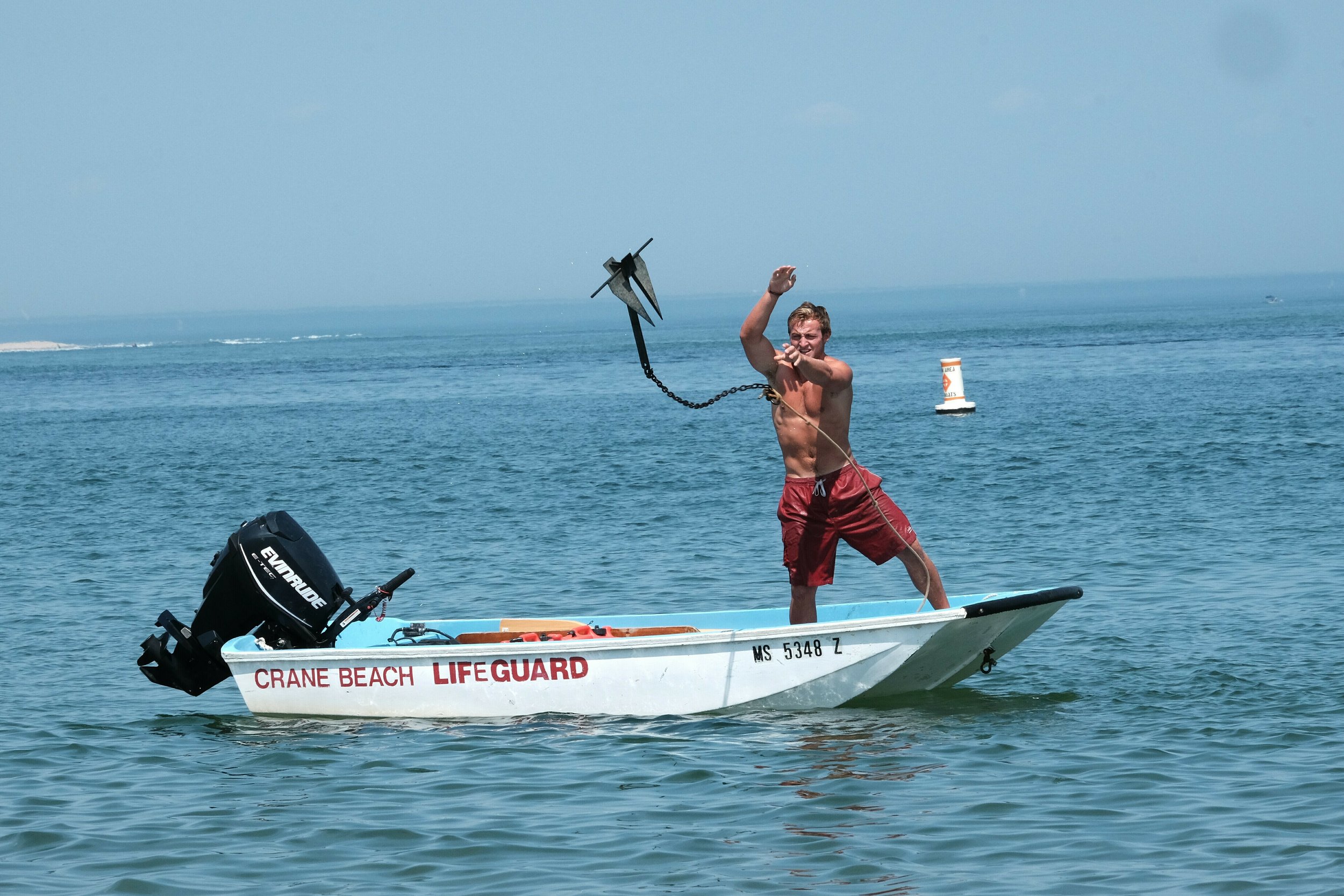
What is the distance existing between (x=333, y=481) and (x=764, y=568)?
12766mm

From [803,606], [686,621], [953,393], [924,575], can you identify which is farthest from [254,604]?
[953,393]

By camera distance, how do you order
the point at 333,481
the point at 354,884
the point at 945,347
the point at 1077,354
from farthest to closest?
the point at 945,347, the point at 1077,354, the point at 333,481, the point at 354,884

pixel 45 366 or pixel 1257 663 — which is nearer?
pixel 1257 663

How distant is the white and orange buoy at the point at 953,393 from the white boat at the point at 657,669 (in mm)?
25482

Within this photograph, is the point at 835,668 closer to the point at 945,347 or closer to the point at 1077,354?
the point at 1077,354

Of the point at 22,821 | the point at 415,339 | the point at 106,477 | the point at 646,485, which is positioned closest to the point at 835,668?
the point at 22,821

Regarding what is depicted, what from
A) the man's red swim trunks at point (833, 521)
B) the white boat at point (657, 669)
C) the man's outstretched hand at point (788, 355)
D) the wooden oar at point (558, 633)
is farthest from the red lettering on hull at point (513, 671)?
the man's outstretched hand at point (788, 355)

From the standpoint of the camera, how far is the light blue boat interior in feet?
33.7

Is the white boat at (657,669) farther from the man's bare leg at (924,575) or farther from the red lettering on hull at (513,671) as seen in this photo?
the man's bare leg at (924,575)

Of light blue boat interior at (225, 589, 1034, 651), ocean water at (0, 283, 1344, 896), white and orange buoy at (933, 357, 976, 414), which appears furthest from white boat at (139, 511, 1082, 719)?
white and orange buoy at (933, 357, 976, 414)

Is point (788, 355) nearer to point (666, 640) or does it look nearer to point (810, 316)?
point (810, 316)

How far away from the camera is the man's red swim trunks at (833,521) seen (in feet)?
29.0

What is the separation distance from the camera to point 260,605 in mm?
9461

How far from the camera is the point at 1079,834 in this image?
22.5 ft
